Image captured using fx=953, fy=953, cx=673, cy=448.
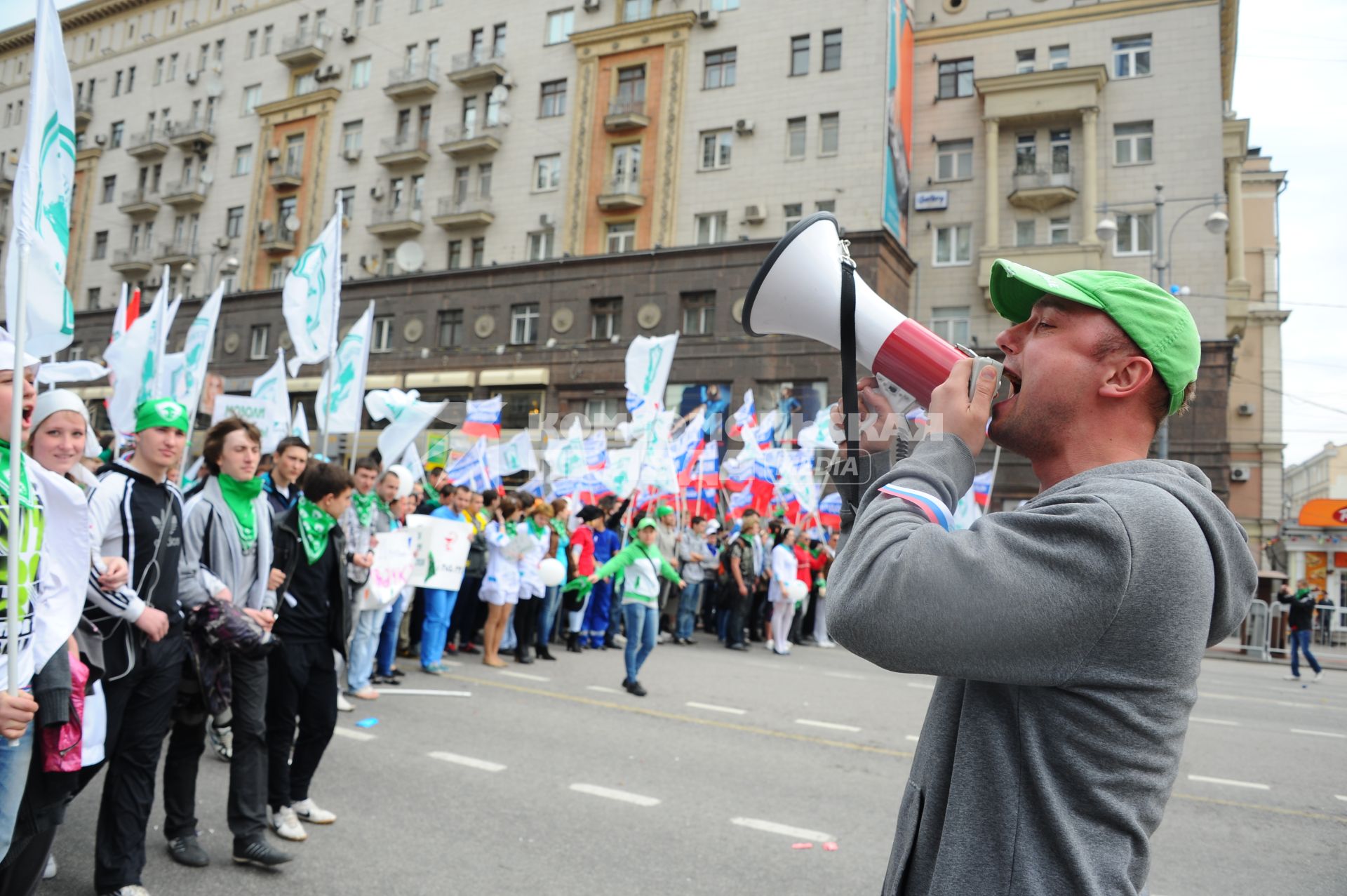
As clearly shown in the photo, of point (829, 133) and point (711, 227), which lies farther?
point (711, 227)

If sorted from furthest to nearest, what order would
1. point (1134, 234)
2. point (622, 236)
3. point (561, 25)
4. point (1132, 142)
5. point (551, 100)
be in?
point (561, 25), point (551, 100), point (622, 236), point (1132, 142), point (1134, 234)

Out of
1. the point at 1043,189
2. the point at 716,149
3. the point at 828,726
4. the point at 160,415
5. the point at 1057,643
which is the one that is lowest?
the point at 828,726

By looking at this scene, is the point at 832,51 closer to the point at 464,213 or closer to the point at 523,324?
the point at 523,324

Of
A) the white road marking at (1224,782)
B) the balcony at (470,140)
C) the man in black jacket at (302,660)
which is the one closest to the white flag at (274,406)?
the man in black jacket at (302,660)

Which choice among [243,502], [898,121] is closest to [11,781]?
[243,502]

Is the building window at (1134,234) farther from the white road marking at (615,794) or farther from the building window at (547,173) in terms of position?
the white road marking at (615,794)

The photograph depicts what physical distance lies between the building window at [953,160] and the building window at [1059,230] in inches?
131

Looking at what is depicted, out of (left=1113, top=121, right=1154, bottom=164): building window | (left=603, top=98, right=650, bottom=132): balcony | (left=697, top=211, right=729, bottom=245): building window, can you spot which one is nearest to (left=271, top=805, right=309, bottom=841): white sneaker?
(left=697, top=211, right=729, bottom=245): building window

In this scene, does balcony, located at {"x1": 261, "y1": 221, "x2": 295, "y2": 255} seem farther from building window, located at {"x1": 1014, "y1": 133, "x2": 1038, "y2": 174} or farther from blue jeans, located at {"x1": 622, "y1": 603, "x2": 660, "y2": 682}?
blue jeans, located at {"x1": 622, "y1": 603, "x2": 660, "y2": 682}

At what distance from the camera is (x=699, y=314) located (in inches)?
1214

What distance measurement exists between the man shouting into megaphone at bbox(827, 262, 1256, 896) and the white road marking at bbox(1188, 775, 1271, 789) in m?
6.79

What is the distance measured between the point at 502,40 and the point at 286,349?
49.0ft

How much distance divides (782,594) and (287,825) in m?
10.7

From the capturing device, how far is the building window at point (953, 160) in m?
32.0
